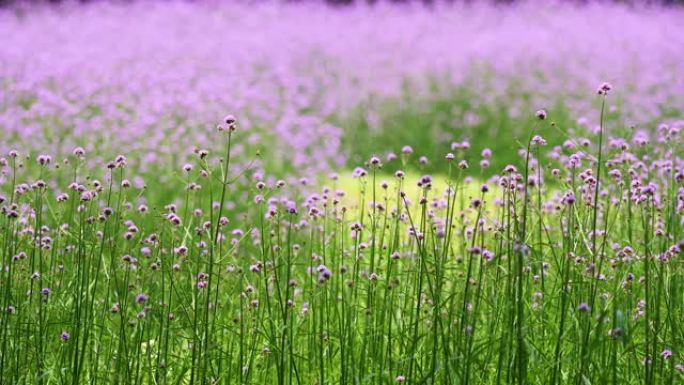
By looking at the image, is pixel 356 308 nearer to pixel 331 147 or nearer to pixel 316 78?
pixel 331 147

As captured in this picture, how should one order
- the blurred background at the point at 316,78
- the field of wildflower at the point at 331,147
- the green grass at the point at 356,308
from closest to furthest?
the green grass at the point at 356,308
the field of wildflower at the point at 331,147
the blurred background at the point at 316,78

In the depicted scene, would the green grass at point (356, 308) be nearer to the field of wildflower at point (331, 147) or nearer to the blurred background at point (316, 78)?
the field of wildflower at point (331, 147)

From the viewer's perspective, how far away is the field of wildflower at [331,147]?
3121mm

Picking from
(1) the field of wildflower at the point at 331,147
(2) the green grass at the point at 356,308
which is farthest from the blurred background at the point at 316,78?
(2) the green grass at the point at 356,308

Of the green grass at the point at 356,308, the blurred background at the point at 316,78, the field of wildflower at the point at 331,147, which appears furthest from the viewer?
the blurred background at the point at 316,78

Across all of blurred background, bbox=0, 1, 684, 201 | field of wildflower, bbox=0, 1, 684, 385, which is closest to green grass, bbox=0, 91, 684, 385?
field of wildflower, bbox=0, 1, 684, 385

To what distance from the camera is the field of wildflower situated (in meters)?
3.12

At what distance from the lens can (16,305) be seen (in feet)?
9.66

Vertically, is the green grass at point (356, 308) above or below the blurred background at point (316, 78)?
below

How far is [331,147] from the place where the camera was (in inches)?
296

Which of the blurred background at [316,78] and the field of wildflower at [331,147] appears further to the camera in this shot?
the blurred background at [316,78]

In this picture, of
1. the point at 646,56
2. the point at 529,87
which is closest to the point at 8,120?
the point at 529,87

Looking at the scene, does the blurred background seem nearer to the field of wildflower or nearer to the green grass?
the field of wildflower

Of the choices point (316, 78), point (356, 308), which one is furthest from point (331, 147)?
point (356, 308)
